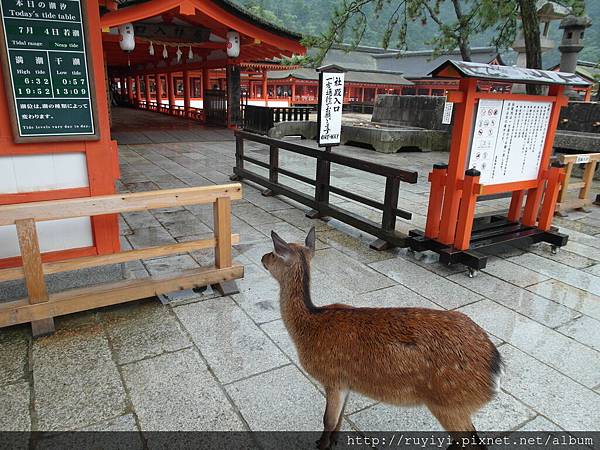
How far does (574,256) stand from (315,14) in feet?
240

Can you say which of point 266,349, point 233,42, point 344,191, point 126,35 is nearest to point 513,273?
point 344,191

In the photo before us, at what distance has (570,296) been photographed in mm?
4285

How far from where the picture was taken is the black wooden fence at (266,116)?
1622 centimetres

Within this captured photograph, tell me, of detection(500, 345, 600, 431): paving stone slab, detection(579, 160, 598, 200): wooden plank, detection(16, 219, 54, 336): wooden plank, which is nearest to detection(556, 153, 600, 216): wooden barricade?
detection(579, 160, 598, 200): wooden plank

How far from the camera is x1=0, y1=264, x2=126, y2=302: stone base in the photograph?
A: 3.91 meters

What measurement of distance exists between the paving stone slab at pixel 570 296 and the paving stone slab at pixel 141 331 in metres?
3.58

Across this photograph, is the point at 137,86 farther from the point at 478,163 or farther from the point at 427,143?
the point at 478,163

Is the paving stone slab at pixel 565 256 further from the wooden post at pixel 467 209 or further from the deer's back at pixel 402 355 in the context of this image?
the deer's back at pixel 402 355

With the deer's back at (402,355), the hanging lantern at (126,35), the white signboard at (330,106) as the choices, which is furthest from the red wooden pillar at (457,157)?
the hanging lantern at (126,35)

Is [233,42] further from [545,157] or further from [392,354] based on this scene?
[392,354]

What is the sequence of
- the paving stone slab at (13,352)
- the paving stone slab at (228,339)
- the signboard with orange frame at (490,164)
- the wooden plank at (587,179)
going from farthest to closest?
the wooden plank at (587,179) < the signboard with orange frame at (490,164) < the paving stone slab at (228,339) < the paving stone slab at (13,352)

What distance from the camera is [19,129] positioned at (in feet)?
11.8

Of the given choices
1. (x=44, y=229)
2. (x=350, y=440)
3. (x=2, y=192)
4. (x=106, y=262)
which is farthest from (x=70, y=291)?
(x=350, y=440)

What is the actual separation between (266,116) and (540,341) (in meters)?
14.3
